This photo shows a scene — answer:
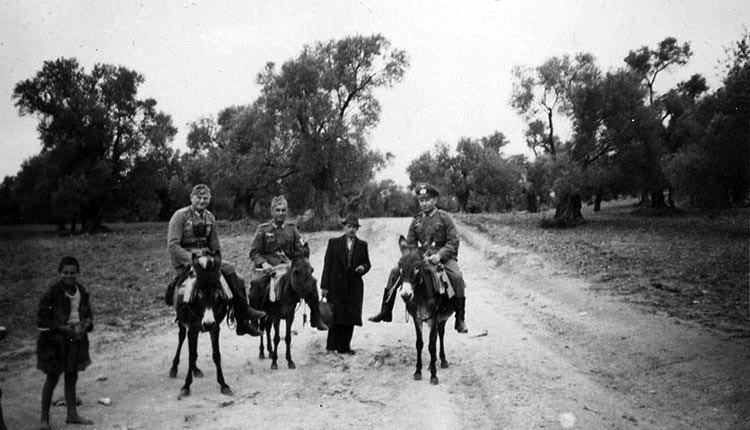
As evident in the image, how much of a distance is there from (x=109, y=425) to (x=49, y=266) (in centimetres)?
1711

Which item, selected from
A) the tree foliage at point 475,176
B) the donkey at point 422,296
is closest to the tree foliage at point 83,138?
the donkey at point 422,296

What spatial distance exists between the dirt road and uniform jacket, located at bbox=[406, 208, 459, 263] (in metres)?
2.00

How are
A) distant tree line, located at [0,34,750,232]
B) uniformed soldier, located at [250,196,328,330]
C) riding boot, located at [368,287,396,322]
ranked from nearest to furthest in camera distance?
riding boot, located at [368,287,396,322] → uniformed soldier, located at [250,196,328,330] → distant tree line, located at [0,34,750,232]

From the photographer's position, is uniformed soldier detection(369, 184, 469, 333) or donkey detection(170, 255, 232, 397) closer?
donkey detection(170, 255, 232, 397)

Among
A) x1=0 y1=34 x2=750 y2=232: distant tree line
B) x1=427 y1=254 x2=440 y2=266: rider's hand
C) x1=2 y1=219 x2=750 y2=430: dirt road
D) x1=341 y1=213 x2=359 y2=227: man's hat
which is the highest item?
x1=0 y1=34 x2=750 y2=232: distant tree line

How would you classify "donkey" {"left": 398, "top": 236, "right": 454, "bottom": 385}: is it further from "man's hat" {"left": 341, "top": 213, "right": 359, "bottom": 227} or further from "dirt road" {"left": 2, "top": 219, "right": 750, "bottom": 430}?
"man's hat" {"left": 341, "top": 213, "right": 359, "bottom": 227}

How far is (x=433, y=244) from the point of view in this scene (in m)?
8.42

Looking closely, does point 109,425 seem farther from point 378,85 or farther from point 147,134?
point 147,134

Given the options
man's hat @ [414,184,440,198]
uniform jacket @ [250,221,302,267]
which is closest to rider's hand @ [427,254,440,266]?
man's hat @ [414,184,440,198]

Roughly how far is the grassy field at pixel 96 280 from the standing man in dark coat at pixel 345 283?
4.41 meters

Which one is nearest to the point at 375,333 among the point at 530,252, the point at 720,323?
the point at 720,323

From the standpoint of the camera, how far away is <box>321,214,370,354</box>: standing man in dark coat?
8.99 m

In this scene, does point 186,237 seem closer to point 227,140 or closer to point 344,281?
point 344,281

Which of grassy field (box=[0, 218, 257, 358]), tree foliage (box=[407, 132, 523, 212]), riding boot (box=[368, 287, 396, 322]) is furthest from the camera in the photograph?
tree foliage (box=[407, 132, 523, 212])
